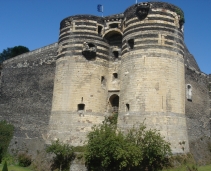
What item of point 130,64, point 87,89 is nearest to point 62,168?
point 87,89

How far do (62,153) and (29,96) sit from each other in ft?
35.4

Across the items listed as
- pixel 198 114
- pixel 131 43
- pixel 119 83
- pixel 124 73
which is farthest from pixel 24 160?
pixel 198 114

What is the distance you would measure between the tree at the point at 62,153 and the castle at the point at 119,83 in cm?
105

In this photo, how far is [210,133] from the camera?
28.3 m

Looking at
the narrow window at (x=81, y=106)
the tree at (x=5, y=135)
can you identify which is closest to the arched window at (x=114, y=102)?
the narrow window at (x=81, y=106)

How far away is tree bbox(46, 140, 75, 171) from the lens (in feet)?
65.8

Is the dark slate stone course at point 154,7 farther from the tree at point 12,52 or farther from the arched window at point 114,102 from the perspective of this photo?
the tree at point 12,52

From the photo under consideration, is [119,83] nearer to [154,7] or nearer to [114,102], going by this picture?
[114,102]

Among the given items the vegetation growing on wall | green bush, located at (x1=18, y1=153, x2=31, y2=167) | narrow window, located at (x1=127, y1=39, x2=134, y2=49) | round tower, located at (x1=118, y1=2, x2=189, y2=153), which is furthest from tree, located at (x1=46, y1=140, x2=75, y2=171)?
the vegetation growing on wall

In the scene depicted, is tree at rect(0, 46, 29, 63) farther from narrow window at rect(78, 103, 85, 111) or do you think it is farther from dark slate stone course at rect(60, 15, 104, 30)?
narrow window at rect(78, 103, 85, 111)

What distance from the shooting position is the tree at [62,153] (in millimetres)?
20041

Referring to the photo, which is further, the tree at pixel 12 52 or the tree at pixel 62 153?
the tree at pixel 12 52

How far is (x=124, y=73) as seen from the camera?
20.9 m

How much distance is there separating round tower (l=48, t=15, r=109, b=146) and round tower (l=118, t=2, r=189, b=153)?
263 cm
